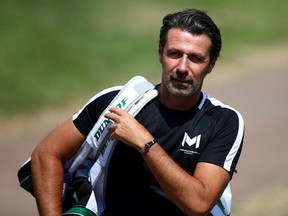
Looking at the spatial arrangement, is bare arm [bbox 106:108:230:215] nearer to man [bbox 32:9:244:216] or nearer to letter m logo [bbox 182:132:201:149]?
man [bbox 32:9:244:216]

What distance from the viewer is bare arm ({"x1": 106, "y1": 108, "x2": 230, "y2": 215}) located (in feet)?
13.2

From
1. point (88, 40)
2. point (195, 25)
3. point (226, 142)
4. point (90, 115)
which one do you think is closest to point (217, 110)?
point (226, 142)

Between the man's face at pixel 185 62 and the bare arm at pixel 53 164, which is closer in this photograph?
the man's face at pixel 185 62

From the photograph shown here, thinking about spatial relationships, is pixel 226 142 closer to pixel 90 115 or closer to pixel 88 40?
pixel 90 115

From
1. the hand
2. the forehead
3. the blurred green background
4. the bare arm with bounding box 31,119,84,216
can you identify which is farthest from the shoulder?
the blurred green background

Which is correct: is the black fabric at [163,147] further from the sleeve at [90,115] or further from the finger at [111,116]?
the finger at [111,116]

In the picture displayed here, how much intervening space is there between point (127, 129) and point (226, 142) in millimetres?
542

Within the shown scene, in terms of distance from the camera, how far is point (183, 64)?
4.23 metres

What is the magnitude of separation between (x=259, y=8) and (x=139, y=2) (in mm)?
2416

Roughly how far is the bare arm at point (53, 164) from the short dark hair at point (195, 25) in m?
0.68

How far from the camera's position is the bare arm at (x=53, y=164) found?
14.4ft

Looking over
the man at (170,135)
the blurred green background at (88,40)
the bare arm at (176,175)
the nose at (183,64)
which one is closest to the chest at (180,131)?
the man at (170,135)

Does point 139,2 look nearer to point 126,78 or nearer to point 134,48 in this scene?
point 134,48

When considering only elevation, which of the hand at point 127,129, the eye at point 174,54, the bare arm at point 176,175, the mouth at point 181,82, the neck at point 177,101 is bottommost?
the bare arm at point 176,175
